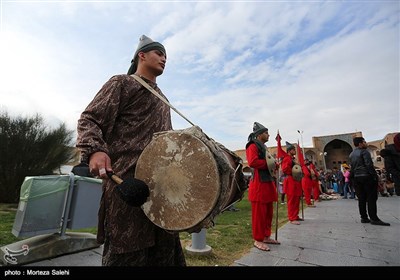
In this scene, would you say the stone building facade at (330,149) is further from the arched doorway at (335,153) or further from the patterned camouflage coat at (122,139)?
the patterned camouflage coat at (122,139)

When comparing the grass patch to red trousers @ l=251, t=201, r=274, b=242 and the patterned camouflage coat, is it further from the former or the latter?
the patterned camouflage coat

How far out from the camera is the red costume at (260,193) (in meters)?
4.20

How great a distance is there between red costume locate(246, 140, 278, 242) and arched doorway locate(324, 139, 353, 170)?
42.1m

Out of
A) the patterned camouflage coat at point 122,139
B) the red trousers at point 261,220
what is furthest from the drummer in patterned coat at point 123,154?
the red trousers at point 261,220

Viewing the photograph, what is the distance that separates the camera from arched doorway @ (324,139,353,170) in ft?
135

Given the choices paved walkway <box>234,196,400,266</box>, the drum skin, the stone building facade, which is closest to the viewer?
the drum skin

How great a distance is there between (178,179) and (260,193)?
3075 millimetres

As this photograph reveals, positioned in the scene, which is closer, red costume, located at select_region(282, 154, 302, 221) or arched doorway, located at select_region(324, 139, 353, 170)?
red costume, located at select_region(282, 154, 302, 221)

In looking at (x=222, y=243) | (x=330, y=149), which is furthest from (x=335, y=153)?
(x=222, y=243)

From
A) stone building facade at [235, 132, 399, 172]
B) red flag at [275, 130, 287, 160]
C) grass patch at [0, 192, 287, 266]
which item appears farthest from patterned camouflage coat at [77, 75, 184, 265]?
stone building facade at [235, 132, 399, 172]

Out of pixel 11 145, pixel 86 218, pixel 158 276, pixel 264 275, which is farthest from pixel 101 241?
pixel 11 145

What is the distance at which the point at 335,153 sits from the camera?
41844 mm

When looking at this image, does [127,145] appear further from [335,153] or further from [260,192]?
[335,153]

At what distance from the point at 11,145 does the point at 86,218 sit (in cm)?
1132
